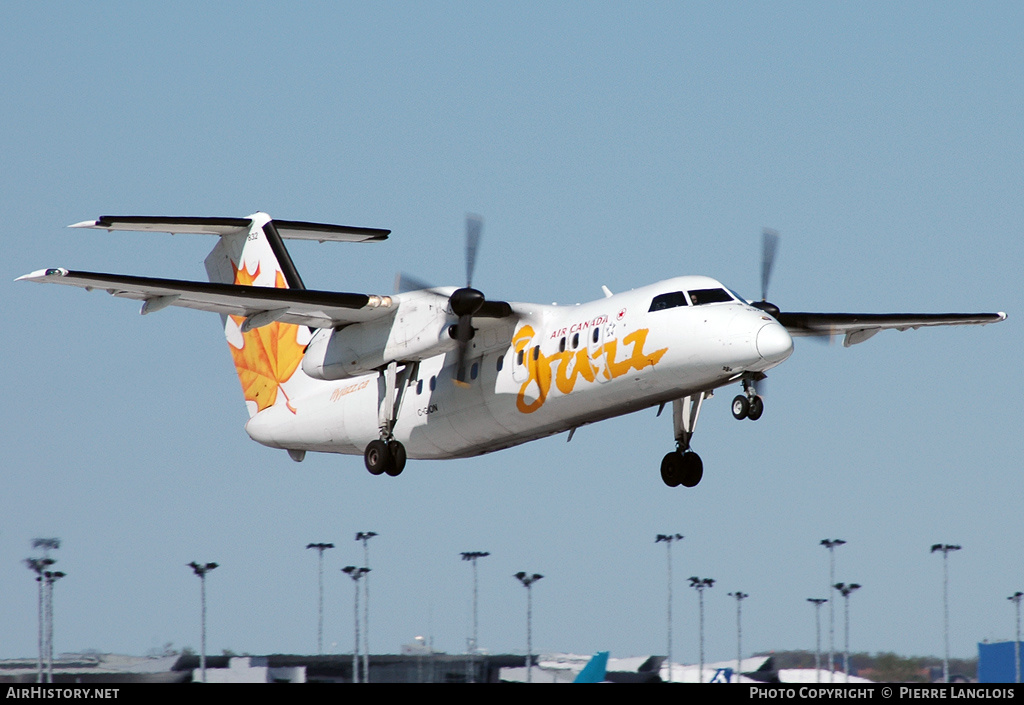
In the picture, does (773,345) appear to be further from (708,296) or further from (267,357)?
(267,357)

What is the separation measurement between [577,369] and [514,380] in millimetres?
1335

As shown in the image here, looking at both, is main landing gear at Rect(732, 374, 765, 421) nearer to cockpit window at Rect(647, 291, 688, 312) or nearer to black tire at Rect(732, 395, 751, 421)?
black tire at Rect(732, 395, 751, 421)

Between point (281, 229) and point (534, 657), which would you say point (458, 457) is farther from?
point (534, 657)

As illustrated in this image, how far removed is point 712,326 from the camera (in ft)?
58.2

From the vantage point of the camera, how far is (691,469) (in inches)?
818

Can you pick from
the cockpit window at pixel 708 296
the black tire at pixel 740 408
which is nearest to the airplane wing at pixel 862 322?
the cockpit window at pixel 708 296

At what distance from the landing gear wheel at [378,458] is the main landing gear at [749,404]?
6.11 metres

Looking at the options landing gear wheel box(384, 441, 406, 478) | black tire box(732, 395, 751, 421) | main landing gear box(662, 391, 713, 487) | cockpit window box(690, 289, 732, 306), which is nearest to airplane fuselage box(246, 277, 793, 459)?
cockpit window box(690, 289, 732, 306)

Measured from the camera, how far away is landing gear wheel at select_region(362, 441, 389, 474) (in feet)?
69.5

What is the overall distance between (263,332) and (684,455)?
9.46 m

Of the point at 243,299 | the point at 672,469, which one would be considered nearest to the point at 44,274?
the point at 243,299
